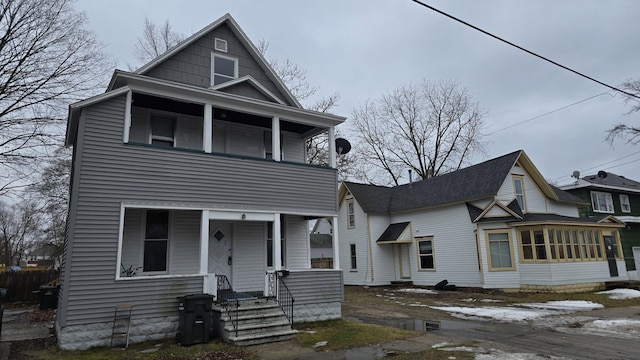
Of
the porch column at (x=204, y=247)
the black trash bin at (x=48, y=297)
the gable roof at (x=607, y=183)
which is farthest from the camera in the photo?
the gable roof at (x=607, y=183)

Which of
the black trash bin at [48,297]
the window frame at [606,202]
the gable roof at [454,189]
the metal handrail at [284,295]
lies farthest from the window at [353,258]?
the window frame at [606,202]

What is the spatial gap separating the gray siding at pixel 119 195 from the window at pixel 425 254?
47.9 ft

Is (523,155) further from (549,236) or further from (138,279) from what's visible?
(138,279)

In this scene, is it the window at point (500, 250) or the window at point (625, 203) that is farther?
the window at point (625, 203)

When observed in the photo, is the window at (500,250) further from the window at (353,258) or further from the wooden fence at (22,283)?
the wooden fence at (22,283)

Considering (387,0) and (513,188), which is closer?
(387,0)

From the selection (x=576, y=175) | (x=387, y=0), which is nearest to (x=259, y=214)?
(x=387, y=0)

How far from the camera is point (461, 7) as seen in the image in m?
7.89

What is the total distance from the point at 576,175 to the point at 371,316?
2358 centimetres

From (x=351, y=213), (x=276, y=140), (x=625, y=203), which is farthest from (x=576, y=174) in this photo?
(x=276, y=140)

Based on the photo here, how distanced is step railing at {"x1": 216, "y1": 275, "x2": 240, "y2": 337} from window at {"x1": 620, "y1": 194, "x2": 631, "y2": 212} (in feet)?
101

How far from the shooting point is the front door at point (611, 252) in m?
21.8

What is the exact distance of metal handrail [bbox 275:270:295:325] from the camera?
10.9m

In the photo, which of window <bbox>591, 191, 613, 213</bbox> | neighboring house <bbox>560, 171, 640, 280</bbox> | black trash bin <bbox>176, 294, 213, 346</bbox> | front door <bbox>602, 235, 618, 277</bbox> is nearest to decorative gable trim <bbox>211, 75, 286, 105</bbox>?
black trash bin <bbox>176, 294, 213, 346</bbox>
